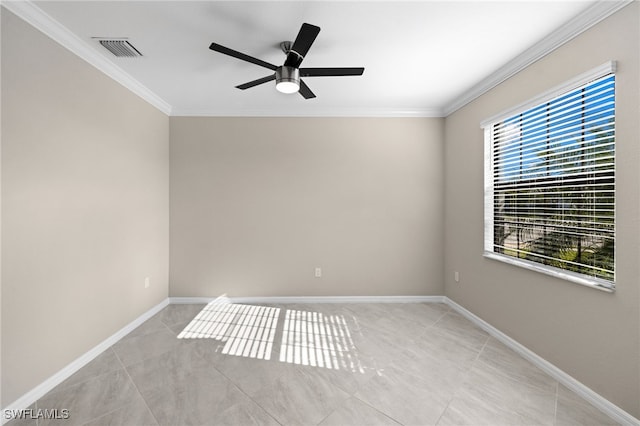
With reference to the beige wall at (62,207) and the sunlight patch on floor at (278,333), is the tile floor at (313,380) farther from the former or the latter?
the beige wall at (62,207)

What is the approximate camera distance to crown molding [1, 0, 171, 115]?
168 cm

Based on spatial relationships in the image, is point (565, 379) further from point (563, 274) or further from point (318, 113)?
point (318, 113)

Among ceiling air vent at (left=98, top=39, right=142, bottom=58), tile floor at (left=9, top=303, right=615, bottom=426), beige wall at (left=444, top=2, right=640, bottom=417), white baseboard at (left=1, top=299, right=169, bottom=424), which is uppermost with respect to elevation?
ceiling air vent at (left=98, top=39, right=142, bottom=58)

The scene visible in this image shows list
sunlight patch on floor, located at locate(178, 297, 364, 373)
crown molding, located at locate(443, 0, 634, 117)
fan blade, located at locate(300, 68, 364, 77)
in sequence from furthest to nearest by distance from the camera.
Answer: sunlight patch on floor, located at locate(178, 297, 364, 373) → fan blade, located at locate(300, 68, 364, 77) → crown molding, located at locate(443, 0, 634, 117)

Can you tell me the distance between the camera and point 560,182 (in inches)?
79.5

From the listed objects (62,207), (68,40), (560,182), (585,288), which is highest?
(68,40)

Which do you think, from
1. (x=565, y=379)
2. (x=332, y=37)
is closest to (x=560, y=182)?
(x=565, y=379)

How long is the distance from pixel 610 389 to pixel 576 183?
4.43 ft

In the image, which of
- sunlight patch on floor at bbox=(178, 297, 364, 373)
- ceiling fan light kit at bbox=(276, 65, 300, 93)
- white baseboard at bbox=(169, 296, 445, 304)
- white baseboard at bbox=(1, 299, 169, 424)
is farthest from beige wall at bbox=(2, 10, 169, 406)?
ceiling fan light kit at bbox=(276, 65, 300, 93)

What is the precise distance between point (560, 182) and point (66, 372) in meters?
4.07

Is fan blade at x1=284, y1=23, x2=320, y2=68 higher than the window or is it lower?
higher

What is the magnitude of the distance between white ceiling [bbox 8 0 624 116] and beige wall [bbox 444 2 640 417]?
0.19 metres

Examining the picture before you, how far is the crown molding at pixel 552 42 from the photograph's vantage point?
1659mm

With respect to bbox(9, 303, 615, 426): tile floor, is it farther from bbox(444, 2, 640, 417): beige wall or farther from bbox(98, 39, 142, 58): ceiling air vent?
bbox(98, 39, 142, 58): ceiling air vent
